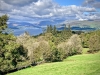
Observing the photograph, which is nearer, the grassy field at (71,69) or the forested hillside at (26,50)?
the grassy field at (71,69)

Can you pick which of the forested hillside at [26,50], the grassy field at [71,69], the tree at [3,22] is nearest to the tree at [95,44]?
the forested hillside at [26,50]

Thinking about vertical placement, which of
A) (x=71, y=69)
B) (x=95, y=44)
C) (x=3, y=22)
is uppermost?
(x=3, y=22)

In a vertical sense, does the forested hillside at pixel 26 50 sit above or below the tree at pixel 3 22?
below

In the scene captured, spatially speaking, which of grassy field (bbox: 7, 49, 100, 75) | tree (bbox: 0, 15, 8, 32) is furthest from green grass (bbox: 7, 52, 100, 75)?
tree (bbox: 0, 15, 8, 32)

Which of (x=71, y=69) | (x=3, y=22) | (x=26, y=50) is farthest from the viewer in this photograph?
(x=26, y=50)

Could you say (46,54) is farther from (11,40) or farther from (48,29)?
(48,29)

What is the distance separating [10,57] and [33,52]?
16314 mm

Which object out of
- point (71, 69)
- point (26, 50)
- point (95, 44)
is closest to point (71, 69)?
point (71, 69)

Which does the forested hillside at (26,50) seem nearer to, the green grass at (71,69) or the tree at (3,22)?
the tree at (3,22)

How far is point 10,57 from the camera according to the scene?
53.1m

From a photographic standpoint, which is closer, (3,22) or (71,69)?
(71,69)

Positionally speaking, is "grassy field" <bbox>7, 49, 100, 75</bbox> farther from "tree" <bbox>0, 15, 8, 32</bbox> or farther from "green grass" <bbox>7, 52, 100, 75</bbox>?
"tree" <bbox>0, 15, 8, 32</bbox>

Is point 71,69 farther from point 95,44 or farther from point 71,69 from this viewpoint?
point 95,44

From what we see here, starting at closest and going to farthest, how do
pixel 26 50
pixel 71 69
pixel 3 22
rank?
pixel 71 69, pixel 3 22, pixel 26 50
